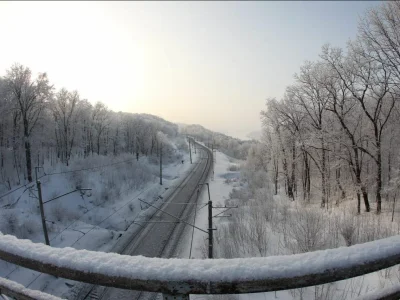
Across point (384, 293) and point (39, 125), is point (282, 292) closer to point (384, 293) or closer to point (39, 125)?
point (384, 293)

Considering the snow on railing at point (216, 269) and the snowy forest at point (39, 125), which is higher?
the snowy forest at point (39, 125)

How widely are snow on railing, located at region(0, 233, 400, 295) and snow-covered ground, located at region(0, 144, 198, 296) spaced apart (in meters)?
16.0

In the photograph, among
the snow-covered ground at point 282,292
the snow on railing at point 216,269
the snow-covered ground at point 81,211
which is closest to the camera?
the snow on railing at point 216,269

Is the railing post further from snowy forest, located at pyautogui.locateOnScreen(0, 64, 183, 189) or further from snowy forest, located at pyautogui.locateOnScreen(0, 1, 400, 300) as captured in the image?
snowy forest, located at pyautogui.locateOnScreen(0, 64, 183, 189)

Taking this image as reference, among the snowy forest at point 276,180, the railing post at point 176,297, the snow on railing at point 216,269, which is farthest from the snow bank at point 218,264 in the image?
the snowy forest at point 276,180

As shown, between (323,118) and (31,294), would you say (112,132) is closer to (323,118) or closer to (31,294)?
(323,118)

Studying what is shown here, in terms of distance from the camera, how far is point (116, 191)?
35031 mm

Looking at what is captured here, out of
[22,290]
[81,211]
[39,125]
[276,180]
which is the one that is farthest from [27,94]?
[22,290]

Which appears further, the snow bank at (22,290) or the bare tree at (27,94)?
the bare tree at (27,94)

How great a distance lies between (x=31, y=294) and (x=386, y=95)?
25946 millimetres

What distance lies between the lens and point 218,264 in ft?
4.86

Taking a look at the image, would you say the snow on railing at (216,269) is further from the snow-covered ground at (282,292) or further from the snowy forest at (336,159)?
the snowy forest at (336,159)

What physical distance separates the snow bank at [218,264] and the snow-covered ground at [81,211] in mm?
16034

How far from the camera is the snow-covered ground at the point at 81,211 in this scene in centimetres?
1693
